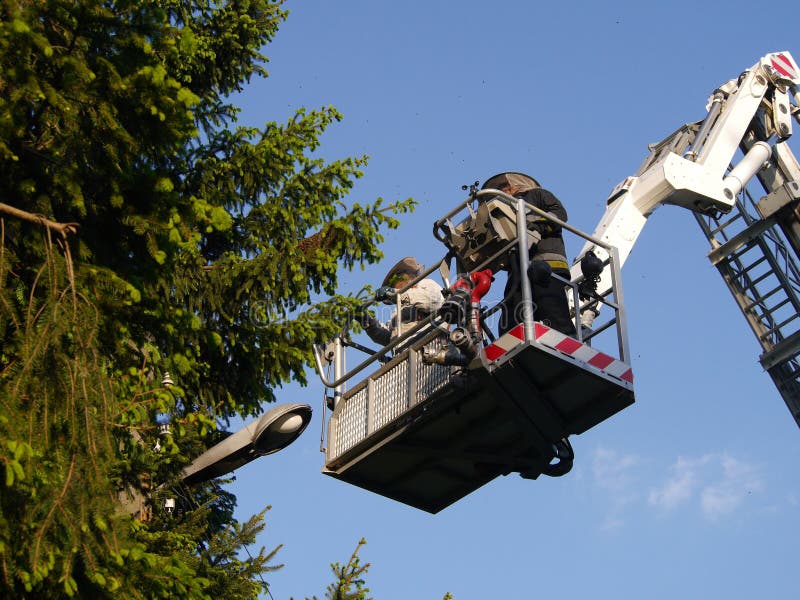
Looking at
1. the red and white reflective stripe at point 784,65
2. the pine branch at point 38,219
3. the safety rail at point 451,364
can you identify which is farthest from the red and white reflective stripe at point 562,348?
the red and white reflective stripe at point 784,65

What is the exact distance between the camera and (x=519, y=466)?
10.2m

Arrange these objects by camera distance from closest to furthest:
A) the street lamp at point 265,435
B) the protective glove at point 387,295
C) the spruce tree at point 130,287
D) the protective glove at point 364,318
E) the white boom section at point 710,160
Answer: the spruce tree at point 130,287 → the street lamp at point 265,435 → the protective glove at point 387,295 → the protective glove at point 364,318 → the white boom section at point 710,160

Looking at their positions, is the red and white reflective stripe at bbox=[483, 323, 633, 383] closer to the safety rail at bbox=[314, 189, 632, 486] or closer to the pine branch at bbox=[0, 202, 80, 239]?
the safety rail at bbox=[314, 189, 632, 486]

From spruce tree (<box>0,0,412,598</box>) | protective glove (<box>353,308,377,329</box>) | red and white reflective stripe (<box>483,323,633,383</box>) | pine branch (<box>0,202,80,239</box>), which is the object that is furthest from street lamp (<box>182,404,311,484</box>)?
pine branch (<box>0,202,80,239</box>)

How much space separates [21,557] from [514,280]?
14.0ft

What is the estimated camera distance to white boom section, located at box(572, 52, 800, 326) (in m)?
12.5

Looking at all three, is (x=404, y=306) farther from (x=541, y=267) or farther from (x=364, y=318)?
(x=541, y=267)

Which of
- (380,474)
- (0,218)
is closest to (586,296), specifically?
(380,474)

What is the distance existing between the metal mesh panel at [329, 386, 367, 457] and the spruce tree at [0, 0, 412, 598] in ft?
2.66

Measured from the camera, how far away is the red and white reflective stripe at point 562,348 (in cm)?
894

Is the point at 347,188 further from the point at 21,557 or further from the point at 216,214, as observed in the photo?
the point at 21,557

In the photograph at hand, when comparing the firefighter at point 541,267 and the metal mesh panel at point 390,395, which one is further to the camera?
the metal mesh panel at point 390,395

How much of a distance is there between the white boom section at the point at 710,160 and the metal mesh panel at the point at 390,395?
7.16 feet

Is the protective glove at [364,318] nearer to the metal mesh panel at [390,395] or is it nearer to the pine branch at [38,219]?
the metal mesh panel at [390,395]
